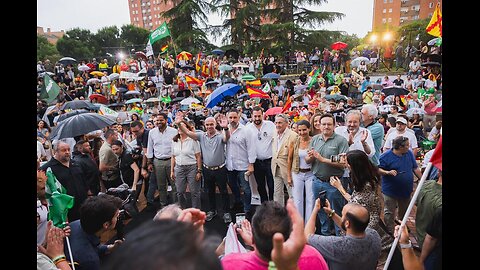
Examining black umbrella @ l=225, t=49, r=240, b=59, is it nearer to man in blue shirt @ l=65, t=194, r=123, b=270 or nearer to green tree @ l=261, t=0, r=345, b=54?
green tree @ l=261, t=0, r=345, b=54

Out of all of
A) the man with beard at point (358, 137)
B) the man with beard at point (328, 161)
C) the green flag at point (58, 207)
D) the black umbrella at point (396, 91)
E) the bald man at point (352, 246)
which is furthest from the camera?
the black umbrella at point (396, 91)

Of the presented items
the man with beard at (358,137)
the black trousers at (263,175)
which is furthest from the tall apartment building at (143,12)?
the man with beard at (358,137)

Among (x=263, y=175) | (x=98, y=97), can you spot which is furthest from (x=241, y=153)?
(x=98, y=97)

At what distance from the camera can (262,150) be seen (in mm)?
5617

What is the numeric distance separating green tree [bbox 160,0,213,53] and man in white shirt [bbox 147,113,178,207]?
77.7ft

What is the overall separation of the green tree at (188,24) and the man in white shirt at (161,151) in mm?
23686

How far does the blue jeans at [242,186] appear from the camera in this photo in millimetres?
5660

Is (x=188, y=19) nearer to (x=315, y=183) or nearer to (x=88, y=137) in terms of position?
(x=88, y=137)

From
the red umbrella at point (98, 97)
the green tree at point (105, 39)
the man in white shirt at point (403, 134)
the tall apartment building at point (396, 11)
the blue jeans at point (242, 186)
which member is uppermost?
the tall apartment building at point (396, 11)

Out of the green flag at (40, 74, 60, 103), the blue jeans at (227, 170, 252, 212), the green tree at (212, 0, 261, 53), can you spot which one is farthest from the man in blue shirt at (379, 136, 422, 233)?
the green tree at (212, 0, 261, 53)

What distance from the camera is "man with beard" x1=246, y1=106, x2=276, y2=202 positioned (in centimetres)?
561

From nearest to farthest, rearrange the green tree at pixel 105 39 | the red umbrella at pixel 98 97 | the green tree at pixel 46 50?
the red umbrella at pixel 98 97 → the green tree at pixel 46 50 → the green tree at pixel 105 39

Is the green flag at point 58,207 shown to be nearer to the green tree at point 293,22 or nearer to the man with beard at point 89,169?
the man with beard at point 89,169
